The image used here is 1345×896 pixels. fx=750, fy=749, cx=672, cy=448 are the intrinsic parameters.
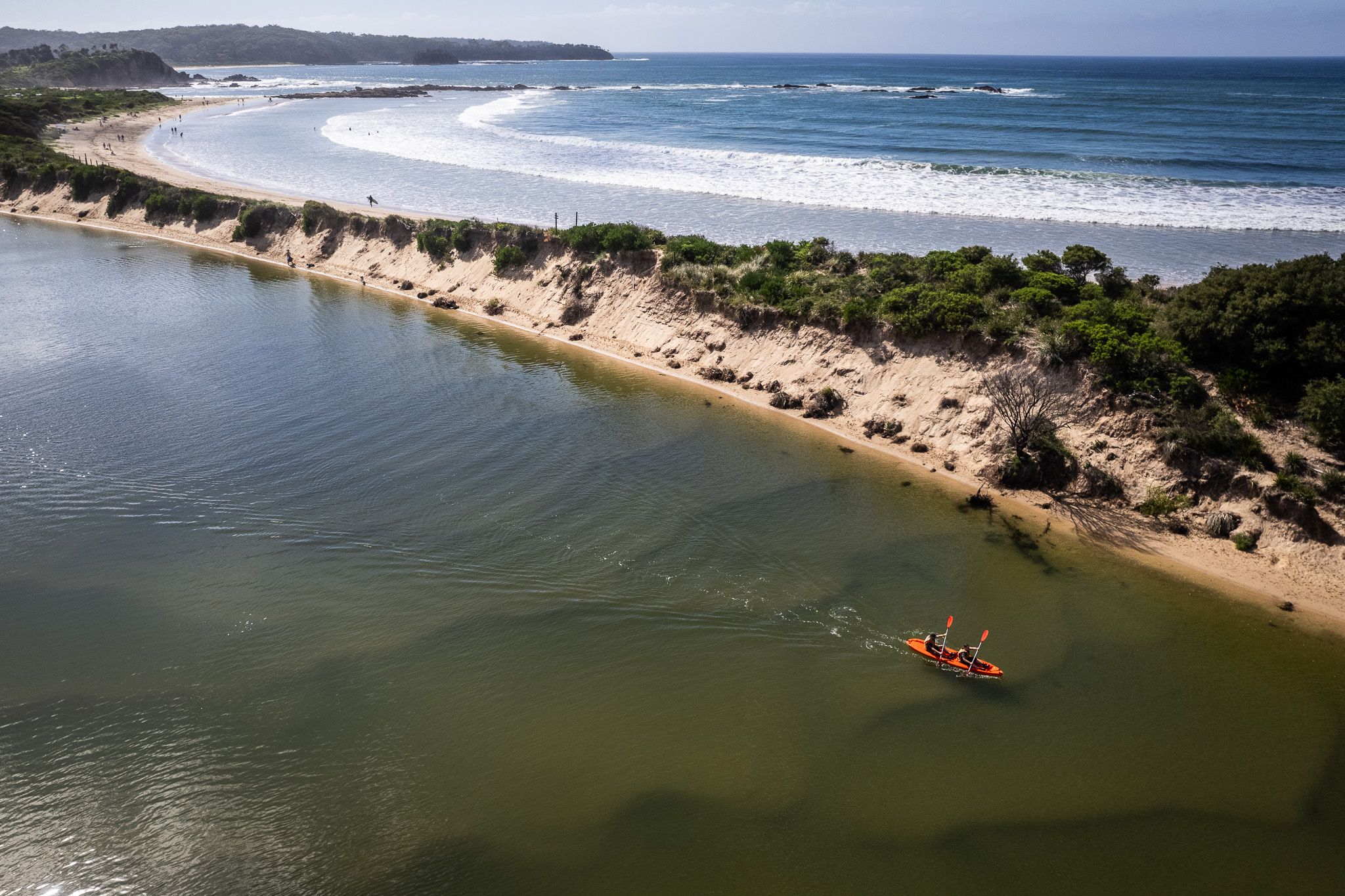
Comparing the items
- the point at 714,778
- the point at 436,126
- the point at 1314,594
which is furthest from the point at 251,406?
the point at 436,126

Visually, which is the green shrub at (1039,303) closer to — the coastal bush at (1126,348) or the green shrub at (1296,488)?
the coastal bush at (1126,348)

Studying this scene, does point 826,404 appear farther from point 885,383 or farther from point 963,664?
point 963,664

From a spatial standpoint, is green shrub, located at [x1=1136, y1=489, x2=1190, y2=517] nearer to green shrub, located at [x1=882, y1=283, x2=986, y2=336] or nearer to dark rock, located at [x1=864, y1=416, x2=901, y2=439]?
dark rock, located at [x1=864, y1=416, x2=901, y2=439]

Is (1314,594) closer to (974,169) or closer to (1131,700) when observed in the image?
(1131,700)

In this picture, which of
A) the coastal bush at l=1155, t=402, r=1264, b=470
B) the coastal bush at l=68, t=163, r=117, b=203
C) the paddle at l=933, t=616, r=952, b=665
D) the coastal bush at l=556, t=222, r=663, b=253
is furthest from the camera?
the coastal bush at l=68, t=163, r=117, b=203

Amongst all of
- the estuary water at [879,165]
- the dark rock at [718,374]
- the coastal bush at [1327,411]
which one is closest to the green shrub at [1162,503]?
the coastal bush at [1327,411]

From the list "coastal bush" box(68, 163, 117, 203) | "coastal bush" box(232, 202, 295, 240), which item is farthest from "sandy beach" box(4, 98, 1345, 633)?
"coastal bush" box(68, 163, 117, 203)
